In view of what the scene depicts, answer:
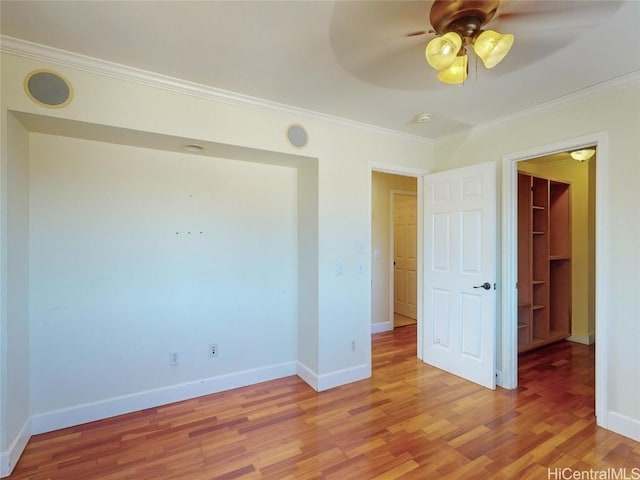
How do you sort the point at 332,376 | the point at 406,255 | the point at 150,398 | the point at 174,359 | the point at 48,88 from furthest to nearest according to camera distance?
the point at 406,255
the point at 332,376
the point at 174,359
the point at 150,398
the point at 48,88

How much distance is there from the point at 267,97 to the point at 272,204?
0.99 metres

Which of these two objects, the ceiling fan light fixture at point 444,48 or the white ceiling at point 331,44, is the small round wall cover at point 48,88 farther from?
the ceiling fan light fixture at point 444,48

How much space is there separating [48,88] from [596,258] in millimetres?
3835

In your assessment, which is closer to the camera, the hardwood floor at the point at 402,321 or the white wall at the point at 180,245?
the white wall at the point at 180,245

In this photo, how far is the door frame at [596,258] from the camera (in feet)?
7.43

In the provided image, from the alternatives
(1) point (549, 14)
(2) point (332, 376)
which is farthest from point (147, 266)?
(1) point (549, 14)

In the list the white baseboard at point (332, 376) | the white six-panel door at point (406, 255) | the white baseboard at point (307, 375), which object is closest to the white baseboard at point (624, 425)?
the white baseboard at point (332, 376)

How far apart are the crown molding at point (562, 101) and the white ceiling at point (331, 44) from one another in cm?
4

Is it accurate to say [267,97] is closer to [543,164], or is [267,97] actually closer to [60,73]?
[60,73]

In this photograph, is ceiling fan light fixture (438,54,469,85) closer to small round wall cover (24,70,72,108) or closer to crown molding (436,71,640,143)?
crown molding (436,71,640,143)

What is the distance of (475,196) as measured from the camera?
9.71ft

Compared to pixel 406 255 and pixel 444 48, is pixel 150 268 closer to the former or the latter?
pixel 444 48

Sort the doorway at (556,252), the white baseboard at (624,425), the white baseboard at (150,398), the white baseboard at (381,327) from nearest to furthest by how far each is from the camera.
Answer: the white baseboard at (624,425)
the white baseboard at (150,398)
the doorway at (556,252)
the white baseboard at (381,327)

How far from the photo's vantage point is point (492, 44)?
147 cm
